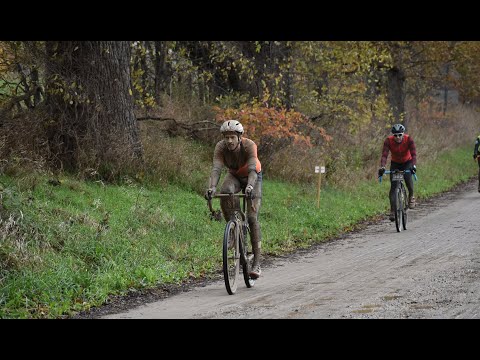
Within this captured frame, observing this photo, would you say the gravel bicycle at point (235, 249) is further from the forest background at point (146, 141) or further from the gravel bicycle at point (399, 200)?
the gravel bicycle at point (399, 200)

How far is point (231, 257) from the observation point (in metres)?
10.6

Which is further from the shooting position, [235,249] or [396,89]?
[396,89]

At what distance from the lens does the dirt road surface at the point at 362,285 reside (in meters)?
8.95

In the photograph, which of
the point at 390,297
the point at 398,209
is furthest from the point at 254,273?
the point at 398,209

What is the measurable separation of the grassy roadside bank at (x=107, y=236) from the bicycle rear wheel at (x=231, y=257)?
1.25m

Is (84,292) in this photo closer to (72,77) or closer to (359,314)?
(359,314)

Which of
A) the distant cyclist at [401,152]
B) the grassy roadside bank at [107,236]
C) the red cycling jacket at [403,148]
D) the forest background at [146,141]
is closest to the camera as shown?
the grassy roadside bank at [107,236]

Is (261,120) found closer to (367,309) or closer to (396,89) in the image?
(367,309)

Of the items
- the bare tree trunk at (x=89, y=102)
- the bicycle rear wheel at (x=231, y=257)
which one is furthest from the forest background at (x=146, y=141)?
the bicycle rear wheel at (x=231, y=257)

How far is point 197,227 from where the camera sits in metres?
14.9

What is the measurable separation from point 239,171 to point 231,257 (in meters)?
1.23

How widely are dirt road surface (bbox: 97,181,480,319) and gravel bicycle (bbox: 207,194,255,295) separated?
17 cm

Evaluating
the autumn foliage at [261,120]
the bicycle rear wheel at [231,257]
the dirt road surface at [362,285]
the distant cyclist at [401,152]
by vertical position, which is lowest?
the dirt road surface at [362,285]
